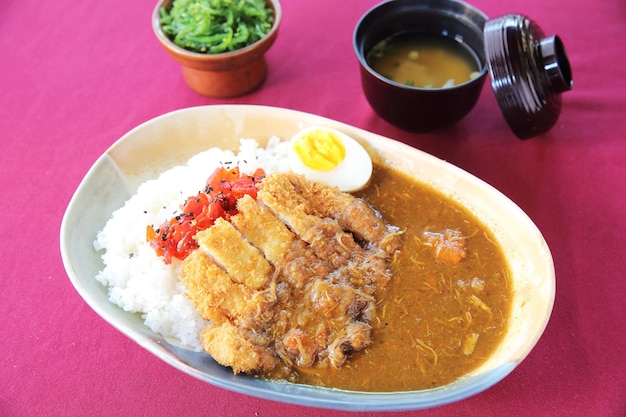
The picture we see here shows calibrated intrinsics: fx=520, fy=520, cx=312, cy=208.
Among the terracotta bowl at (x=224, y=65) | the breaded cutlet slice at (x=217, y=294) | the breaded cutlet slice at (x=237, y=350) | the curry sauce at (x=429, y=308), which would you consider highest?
the terracotta bowl at (x=224, y=65)

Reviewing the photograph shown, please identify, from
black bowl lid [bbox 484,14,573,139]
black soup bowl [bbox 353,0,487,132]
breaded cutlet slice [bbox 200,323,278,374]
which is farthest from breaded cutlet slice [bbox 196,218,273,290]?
black bowl lid [bbox 484,14,573,139]

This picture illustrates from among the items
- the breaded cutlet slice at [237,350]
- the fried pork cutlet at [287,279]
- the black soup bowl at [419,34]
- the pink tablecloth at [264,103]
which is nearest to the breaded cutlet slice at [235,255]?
the fried pork cutlet at [287,279]

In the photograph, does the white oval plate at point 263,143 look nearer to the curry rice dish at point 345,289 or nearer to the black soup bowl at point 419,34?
the curry rice dish at point 345,289

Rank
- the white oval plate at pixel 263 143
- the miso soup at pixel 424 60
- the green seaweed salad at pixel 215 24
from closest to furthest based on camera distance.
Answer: the white oval plate at pixel 263 143, the miso soup at pixel 424 60, the green seaweed salad at pixel 215 24

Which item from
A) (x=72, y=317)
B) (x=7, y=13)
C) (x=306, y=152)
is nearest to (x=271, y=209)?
(x=306, y=152)

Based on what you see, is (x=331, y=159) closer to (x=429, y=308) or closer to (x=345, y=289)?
(x=345, y=289)

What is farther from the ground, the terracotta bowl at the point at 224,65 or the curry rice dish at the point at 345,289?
Result: the terracotta bowl at the point at 224,65
